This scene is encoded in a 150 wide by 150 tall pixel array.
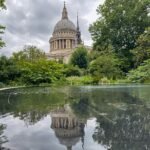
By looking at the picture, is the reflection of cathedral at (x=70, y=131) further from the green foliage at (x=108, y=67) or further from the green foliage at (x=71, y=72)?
the green foliage at (x=71, y=72)

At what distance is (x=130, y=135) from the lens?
4.35 m

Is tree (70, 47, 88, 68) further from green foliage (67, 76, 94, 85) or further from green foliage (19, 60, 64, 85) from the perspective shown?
green foliage (67, 76, 94, 85)

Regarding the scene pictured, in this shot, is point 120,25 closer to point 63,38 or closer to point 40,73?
point 40,73

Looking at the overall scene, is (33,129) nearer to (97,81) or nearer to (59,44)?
A: (97,81)

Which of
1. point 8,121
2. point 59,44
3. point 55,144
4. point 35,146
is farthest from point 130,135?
point 59,44

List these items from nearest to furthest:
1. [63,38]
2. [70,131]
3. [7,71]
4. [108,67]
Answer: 1. [70,131]
2. [7,71]
3. [108,67]
4. [63,38]

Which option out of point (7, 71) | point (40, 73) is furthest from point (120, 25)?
point (7, 71)

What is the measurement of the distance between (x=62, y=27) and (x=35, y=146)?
101704mm

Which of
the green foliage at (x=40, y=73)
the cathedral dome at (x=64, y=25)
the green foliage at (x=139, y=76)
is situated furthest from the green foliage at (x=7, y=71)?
the cathedral dome at (x=64, y=25)

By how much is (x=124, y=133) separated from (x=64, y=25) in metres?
103

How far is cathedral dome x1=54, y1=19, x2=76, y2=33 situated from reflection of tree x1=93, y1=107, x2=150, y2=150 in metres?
98.1

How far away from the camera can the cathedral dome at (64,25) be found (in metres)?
104

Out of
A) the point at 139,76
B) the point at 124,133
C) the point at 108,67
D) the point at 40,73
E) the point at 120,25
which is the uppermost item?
the point at 120,25

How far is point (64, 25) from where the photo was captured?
106m
